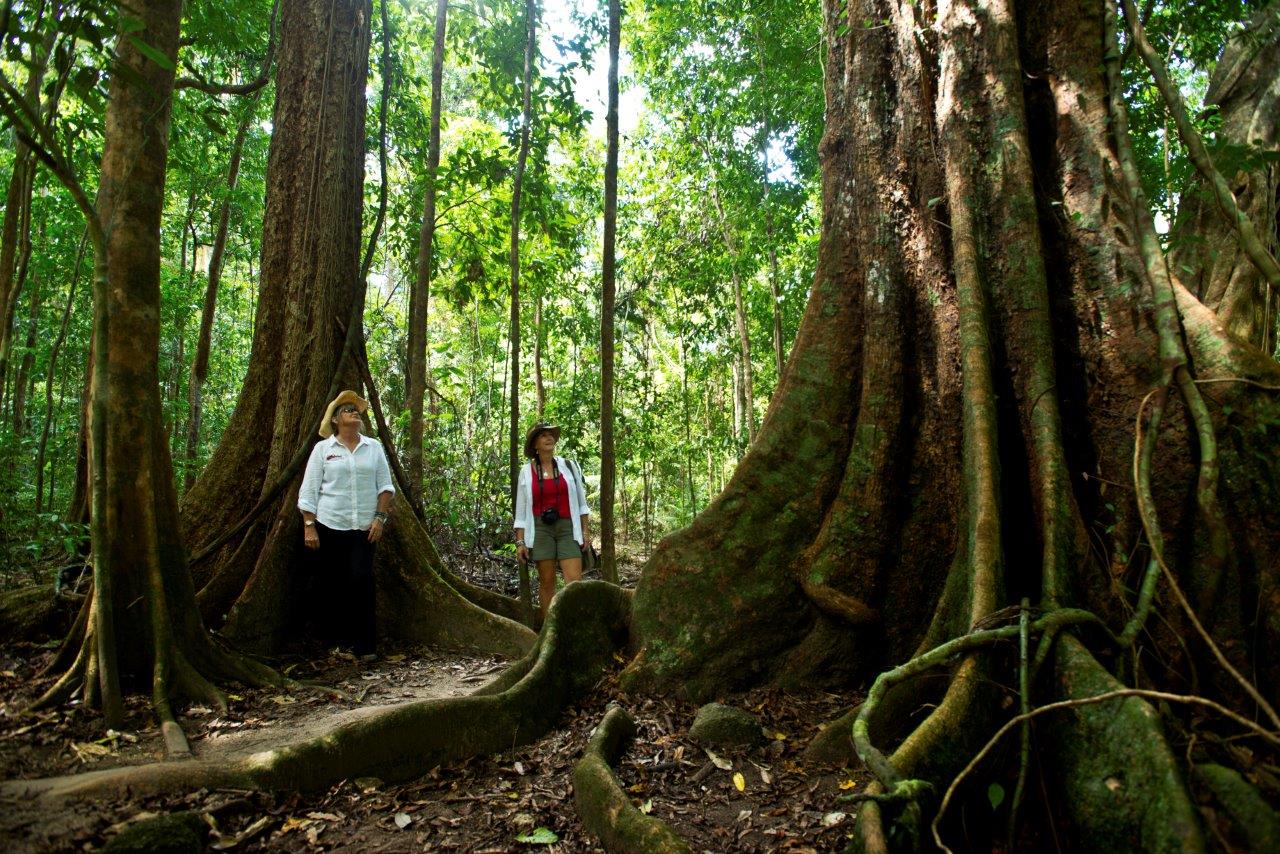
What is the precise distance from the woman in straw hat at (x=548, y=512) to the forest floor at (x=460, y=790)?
273cm

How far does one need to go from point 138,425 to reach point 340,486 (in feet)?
6.27

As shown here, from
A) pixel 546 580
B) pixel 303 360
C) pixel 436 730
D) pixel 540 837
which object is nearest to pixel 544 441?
pixel 546 580

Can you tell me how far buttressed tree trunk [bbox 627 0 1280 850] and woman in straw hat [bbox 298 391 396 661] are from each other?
2.67 metres

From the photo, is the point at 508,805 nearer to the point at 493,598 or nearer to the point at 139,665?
the point at 139,665

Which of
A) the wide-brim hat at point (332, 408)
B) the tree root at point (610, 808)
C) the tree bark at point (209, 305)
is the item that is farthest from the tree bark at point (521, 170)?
the tree root at point (610, 808)

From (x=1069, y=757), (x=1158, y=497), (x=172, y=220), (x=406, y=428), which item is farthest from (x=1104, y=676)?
(x=172, y=220)

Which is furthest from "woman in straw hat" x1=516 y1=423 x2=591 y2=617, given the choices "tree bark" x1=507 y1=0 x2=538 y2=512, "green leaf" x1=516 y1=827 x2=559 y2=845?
"green leaf" x1=516 y1=827 x2=559 y2=845

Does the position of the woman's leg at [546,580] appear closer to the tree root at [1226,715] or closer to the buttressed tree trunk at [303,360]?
the buttressed tree trunk at [303,360]

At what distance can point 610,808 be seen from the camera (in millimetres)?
2977

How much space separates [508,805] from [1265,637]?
306cm

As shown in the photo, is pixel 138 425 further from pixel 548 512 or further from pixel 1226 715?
pixel 1226 715

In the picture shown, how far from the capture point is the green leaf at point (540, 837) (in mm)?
3023

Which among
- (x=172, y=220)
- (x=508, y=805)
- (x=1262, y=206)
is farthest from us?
(x=172, y=220)

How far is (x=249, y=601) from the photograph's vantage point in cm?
558
